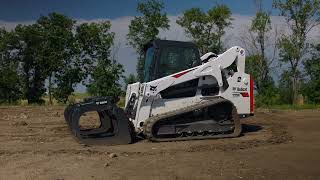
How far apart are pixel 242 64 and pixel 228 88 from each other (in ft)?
2.53

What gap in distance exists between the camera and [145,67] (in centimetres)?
1340

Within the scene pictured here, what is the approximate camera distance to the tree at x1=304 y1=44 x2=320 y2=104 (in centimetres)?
3250

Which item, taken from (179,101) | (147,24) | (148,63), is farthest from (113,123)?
(147,24)

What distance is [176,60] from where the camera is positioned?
12.9 m

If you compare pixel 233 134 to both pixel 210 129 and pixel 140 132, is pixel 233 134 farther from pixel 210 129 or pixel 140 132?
pixel 140 132

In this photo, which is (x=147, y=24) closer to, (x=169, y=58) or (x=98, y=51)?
(x=98, y=51)

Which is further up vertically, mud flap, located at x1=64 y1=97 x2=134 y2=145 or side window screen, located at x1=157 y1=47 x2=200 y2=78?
side window screen, located at x1=157 y1=47 x2=200 y2=78

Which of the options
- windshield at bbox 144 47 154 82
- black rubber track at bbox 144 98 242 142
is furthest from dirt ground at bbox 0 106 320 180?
windshield at bbox 144 47 154 82

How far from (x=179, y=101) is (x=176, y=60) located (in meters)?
1.00

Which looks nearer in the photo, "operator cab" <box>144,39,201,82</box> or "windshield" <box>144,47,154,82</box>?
"operator cab" <box>144,39,201,82</box>

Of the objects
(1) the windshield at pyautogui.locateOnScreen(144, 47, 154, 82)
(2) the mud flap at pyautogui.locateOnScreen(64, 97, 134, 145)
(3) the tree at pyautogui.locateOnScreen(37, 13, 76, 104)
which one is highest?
(3) the tree at pyautogui.locateOnScreen(37, 13, 76, 104)

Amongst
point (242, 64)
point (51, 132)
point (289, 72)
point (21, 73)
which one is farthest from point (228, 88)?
point (21, 73)

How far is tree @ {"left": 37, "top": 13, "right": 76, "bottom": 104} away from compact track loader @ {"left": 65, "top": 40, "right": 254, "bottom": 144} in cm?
2476

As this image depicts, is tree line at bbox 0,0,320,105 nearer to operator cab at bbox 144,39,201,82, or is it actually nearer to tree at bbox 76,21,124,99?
tree at bbox 76,21,124,99
